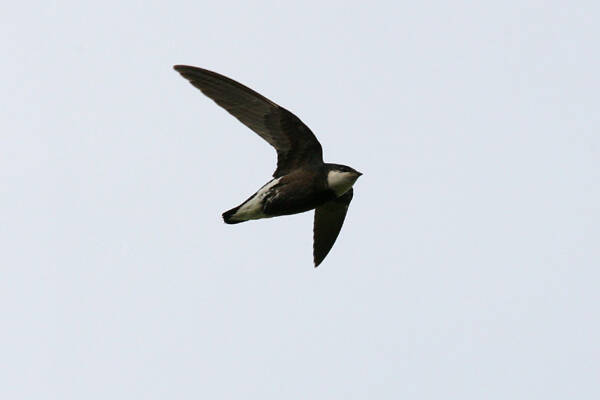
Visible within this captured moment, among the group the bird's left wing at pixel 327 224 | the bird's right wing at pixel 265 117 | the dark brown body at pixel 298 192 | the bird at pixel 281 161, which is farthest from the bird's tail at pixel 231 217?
the bird's left wing at pixel 327 224

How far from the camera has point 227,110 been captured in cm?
1382

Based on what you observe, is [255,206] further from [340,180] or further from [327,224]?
[327,224]

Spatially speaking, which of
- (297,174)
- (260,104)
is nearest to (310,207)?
(297,174)

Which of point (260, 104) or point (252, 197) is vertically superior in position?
point (260, 104)

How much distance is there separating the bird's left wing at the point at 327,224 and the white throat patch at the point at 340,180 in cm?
151

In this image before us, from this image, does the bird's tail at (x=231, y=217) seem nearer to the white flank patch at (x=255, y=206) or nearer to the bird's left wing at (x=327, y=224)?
the white flank patch at (x=255, y=206)

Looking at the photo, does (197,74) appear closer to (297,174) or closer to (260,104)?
(260,104)

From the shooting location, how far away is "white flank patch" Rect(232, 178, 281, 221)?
13.9 m

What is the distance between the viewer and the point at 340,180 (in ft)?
45.3

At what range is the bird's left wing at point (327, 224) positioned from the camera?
15.5 m

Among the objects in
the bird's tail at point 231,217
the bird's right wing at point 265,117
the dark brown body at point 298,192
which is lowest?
the bird's tail at point 231,217

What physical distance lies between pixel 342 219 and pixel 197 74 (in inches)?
127

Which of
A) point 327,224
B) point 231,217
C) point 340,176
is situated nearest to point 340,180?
point 340,176

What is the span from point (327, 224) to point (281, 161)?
1.76 meters
